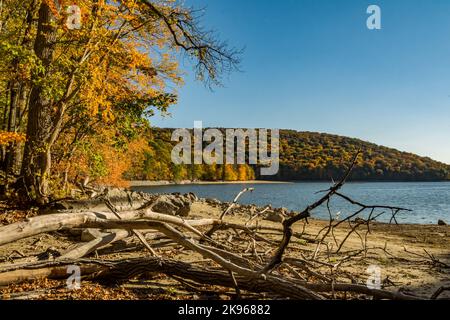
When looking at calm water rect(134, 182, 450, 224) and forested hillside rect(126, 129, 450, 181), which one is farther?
forested hillside rect(126, 129, 450, 181)

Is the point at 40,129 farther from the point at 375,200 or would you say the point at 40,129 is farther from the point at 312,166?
the point at 312,166

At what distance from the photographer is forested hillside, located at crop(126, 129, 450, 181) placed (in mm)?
103438

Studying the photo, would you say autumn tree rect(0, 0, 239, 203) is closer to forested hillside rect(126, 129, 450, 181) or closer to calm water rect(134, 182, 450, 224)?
calm water rect(134, 182, 450, 224)

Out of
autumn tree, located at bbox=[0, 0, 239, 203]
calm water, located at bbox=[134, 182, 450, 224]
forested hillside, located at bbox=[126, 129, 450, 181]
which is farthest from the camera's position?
forested hillside, located at bbox=[126, 129, 450, 181]

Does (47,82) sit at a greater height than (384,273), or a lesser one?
greater

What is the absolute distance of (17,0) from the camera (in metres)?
13.9

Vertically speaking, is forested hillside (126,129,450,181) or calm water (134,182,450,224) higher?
forested hillside (126,129,450,181)

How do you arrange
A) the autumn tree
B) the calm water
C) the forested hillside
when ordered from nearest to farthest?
the autumn tree < the calm water < the forested hillside

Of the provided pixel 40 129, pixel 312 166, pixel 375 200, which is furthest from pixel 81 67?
pixel 312 166

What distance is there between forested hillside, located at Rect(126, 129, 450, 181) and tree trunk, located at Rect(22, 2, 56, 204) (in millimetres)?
77552

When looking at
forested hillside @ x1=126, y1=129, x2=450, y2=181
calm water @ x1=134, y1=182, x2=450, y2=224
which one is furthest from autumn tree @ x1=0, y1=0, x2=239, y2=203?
forested hillside @ x1=126, y1=129, x2=450, y2=181
